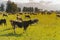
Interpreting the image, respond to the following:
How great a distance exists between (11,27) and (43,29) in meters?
0.42

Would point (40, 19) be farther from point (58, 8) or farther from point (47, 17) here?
point (58, 8)

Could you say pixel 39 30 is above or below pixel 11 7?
below

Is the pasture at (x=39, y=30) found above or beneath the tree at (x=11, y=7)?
beneath

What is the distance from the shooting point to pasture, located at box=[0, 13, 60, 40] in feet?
7.72

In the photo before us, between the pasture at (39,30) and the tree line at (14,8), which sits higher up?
the tree line at (14,8)

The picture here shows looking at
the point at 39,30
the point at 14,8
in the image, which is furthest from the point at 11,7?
the point at 39,30

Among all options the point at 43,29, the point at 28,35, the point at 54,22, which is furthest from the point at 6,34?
the point at 54,22

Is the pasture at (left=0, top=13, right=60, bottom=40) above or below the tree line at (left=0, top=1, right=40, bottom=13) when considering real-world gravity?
below

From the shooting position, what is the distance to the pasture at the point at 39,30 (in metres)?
2.35

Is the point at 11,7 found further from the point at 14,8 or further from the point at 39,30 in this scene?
the point at 39,30

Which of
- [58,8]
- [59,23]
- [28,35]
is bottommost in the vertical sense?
[28,35]

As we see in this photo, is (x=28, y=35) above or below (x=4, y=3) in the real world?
below

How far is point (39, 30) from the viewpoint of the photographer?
2.40m

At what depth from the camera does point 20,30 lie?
2.43 meters
